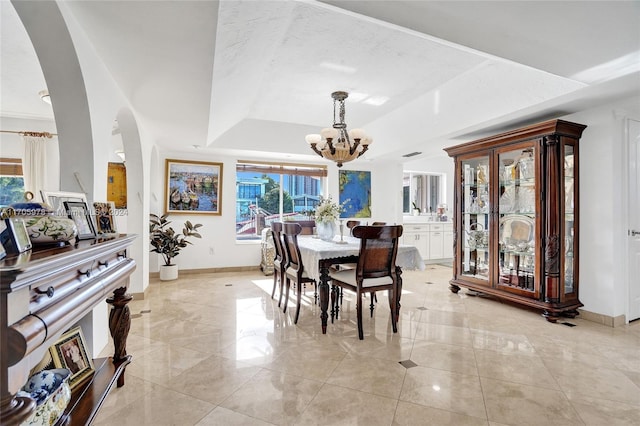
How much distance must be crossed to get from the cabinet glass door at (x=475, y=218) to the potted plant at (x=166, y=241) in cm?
401

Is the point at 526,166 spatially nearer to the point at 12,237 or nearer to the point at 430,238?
the point at 430,238

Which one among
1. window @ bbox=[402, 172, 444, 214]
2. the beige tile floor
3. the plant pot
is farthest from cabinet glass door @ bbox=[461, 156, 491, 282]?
the plant pot

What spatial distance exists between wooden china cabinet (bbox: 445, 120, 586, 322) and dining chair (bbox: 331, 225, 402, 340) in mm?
1593

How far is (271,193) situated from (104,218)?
4.41m

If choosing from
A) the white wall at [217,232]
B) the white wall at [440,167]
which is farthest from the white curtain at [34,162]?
the white wall at [440,167]

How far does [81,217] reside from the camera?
158 cm

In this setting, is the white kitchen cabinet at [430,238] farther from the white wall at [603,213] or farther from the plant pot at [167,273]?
the plant pot at [167,273]

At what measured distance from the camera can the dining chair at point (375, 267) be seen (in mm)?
2793

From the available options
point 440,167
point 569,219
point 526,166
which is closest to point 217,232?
point 526,166

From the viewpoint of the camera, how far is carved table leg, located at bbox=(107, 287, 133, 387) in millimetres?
1912

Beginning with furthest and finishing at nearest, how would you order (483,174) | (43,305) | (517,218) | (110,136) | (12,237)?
1. (483,174)
2. (517,218)
3. (110,136)
4. (12,237)
5. (43,305)

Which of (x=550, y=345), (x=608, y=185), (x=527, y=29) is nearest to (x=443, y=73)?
(x=527, y=29)

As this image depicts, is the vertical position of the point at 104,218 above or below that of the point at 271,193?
below

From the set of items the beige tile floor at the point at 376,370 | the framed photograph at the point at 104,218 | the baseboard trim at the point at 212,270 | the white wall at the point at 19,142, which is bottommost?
the beige tile floor at the point at 376,370
